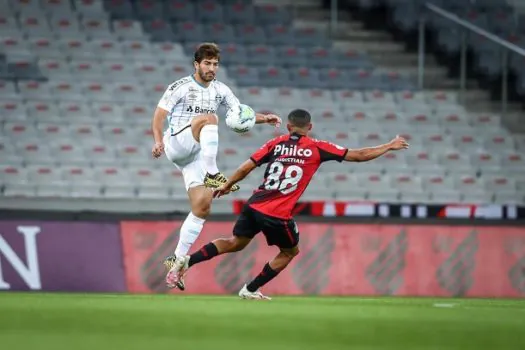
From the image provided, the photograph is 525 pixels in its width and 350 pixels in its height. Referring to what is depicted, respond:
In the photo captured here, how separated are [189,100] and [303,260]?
4317mm

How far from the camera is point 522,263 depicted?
15.3 metres

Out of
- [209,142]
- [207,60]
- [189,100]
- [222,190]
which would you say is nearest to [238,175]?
[222,190]

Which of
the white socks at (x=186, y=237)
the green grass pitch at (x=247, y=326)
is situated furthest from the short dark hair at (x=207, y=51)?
the green grass pitch at (x=247, y=326)

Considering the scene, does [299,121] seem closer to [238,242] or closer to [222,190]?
[222,190]

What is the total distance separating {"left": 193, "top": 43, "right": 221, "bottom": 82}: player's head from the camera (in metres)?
11.0

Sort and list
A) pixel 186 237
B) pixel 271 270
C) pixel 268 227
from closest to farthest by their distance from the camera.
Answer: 1. pixel 268 227
2. pixel 186 237
3. pixel 271 270

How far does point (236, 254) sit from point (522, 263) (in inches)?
149

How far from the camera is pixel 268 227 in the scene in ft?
36.7

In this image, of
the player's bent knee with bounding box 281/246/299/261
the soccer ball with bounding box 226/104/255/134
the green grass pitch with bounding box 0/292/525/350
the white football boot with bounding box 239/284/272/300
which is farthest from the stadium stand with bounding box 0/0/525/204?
the green grass pitch with bounding box 0/292/525/350

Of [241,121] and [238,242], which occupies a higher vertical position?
[241,121]

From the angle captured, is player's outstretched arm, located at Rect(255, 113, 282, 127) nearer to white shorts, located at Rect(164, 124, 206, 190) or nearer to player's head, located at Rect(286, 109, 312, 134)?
player's head, located at Rect(286, 109, 312, 134)

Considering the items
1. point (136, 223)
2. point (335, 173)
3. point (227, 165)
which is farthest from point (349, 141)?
point (136, 223)

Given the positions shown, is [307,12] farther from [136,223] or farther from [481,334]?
[481,334]

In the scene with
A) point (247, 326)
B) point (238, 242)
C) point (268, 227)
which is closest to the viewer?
point (247, 326)
